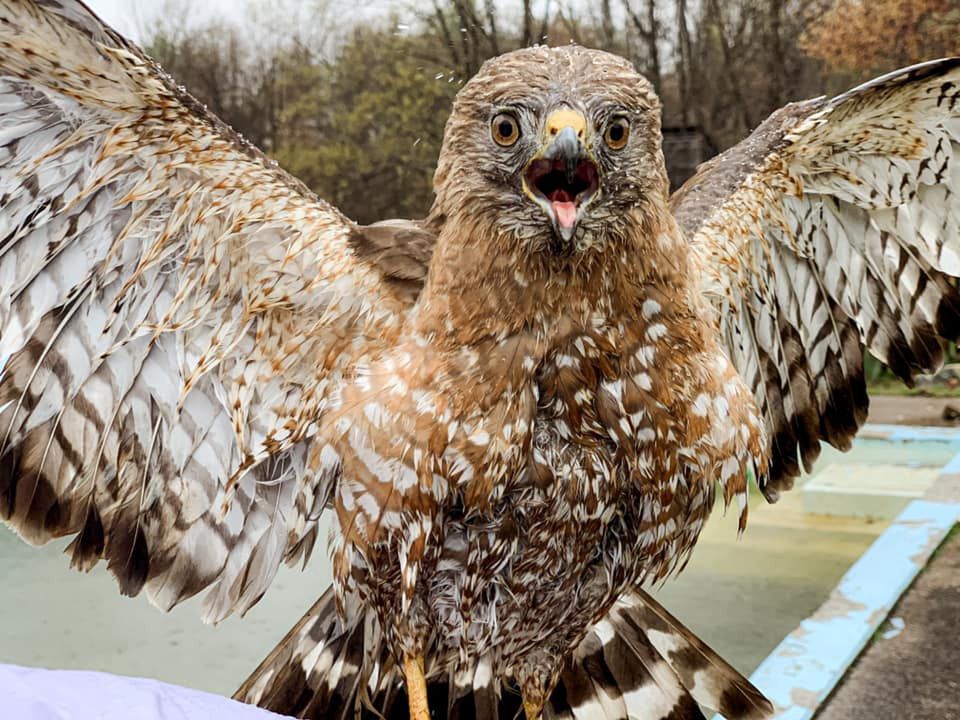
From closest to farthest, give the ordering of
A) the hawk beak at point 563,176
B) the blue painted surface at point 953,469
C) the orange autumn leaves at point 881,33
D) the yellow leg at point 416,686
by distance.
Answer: the hawk beak at point 563,176 → the yellow leg at point 416,686 → the blue painted surface at point 953,469 → the orange autumn leaves at point 881,33

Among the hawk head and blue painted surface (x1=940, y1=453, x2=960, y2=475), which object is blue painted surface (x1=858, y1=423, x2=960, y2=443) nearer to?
blue painted surface (x1=940, y1=453, x2=960, y2=475)

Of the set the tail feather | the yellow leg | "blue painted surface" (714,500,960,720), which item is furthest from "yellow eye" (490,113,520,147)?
"blue painted surface" (714,500,960,720)

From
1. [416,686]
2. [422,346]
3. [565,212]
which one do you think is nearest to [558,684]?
[416,686]

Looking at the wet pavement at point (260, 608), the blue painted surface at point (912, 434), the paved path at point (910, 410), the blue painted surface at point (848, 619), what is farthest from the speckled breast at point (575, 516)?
the paved path at point (910, 410)

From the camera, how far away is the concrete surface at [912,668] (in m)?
3.05

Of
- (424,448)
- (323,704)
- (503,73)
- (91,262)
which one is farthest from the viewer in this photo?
(323,704)

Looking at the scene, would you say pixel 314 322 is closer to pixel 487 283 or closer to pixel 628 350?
pixel 487 283

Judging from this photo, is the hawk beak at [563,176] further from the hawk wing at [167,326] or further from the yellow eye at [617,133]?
the hawk wing at [167,326]

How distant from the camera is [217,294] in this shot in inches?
66.6

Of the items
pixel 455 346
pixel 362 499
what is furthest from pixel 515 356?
pixel 362 499

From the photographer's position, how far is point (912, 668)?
332cm

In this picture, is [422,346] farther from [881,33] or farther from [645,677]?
[881,33]

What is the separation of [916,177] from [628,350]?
87 centimetres

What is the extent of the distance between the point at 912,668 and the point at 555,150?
2.86 meters
